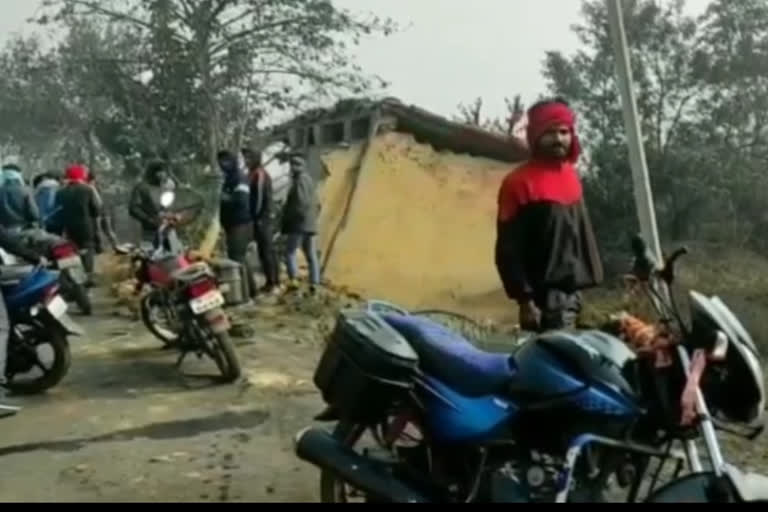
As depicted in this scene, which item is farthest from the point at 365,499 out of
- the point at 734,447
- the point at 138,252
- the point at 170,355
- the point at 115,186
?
the point at 115,186

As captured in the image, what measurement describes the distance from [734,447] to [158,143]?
70.0 feet

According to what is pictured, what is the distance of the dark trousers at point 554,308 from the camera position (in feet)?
18.1

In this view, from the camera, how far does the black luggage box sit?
12.9 ft

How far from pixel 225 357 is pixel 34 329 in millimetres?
1250

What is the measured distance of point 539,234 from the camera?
5492 millimetres

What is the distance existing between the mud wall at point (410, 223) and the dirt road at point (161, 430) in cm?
846

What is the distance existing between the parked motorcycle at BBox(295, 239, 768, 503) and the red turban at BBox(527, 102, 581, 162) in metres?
1.57

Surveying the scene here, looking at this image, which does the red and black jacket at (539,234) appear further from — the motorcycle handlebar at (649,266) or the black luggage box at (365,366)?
the motorcycle handlebar at (649,266)

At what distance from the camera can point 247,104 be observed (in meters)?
24.7

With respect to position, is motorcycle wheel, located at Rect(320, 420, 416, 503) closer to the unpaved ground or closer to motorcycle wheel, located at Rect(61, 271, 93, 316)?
the unpaved ground

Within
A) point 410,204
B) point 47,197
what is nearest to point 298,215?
point 47,197

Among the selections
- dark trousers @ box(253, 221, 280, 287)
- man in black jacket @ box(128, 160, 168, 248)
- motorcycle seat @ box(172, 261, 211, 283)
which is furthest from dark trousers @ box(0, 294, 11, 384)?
dark trousers @ box(253, 221, 280, 287)

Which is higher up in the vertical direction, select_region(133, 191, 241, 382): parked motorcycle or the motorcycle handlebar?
the motorcycle handlebar

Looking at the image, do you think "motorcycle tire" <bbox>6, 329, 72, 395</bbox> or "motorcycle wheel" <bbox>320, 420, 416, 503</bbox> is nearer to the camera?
"motorcycle wheel" <bbox>320, 420, 416, 503</bbox>
